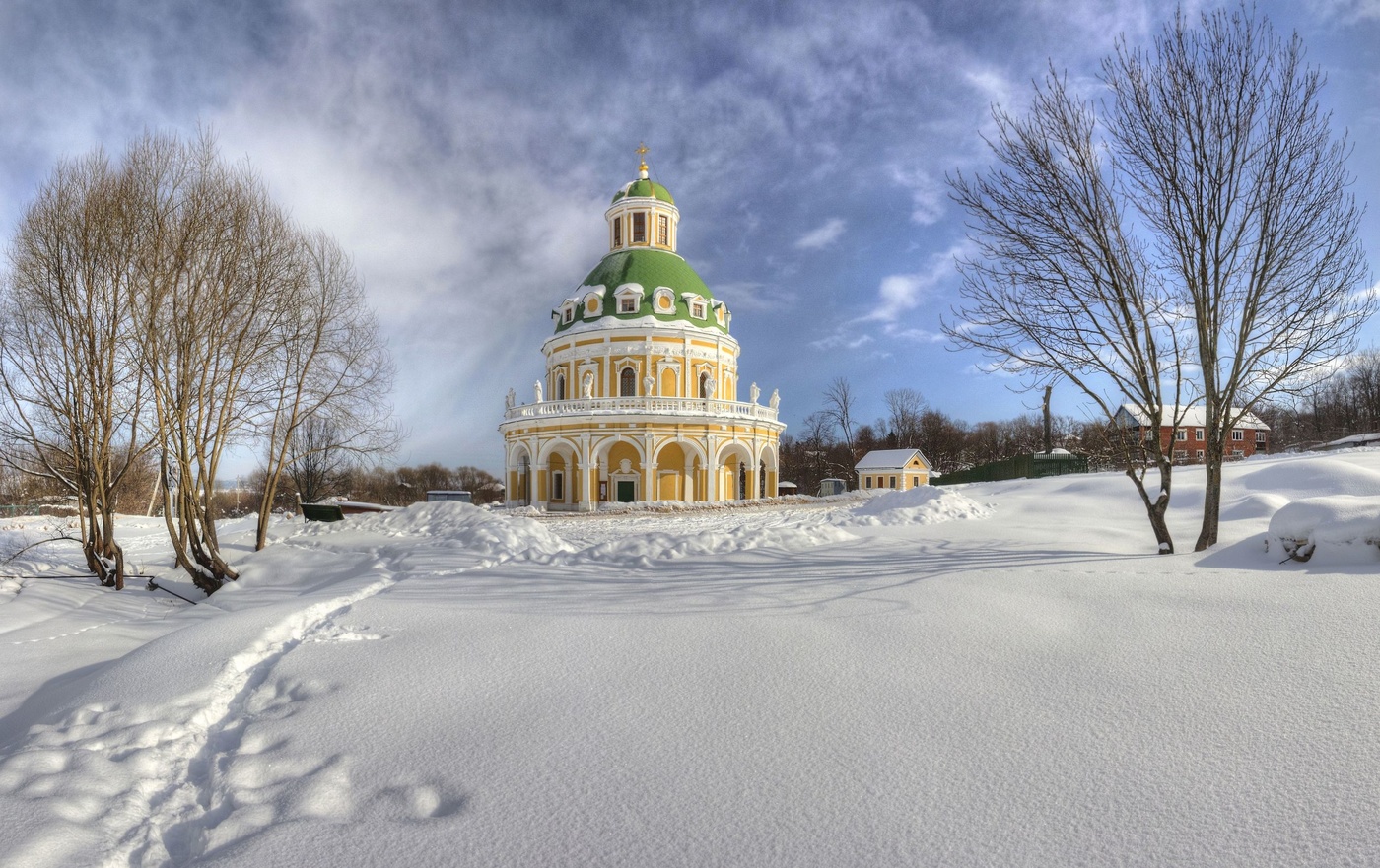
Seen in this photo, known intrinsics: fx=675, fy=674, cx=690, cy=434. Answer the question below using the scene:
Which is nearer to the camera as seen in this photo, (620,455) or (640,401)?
(640,401)

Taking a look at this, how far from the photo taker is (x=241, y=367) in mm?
12328

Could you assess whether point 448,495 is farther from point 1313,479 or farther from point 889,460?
point 889,460

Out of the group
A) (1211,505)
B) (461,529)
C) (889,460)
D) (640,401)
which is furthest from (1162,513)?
(889,460)

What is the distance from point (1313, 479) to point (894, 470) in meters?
35.6

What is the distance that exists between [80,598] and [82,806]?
11.6 metres

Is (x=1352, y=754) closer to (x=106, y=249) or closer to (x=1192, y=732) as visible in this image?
(x=1192, y=732)

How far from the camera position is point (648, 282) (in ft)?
122

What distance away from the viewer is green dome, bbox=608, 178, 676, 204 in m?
39.9

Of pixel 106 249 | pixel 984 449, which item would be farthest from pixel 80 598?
pixel 984 449

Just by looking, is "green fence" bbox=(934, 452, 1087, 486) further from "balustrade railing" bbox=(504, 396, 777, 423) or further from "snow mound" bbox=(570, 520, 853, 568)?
"snow mound" bbox=(570, 520, 853, 568)

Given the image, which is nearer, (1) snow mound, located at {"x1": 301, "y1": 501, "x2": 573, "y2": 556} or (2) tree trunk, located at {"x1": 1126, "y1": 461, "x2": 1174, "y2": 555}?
(2) tree trunk, located at {"x1": 1126, "y1": 461, "x2": 1174, "y2": 555}

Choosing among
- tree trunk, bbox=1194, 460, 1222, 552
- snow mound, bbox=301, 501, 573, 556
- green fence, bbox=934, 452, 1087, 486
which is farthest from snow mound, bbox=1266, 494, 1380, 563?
green fence, bbox=934, 452, 1087, 486

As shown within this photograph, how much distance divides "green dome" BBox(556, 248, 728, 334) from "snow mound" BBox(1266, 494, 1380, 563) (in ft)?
101

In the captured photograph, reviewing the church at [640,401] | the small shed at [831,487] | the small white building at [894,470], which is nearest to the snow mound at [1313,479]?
the church at [640,401]
